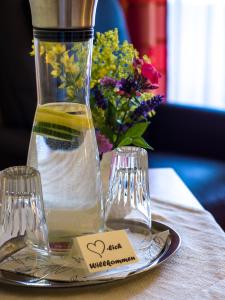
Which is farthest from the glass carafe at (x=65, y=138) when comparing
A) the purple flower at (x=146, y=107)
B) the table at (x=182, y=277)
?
the purple flower at (x=146, y=107)

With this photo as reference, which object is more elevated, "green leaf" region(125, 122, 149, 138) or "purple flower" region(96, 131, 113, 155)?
"green leaf" region(125, 122, 149, 138)

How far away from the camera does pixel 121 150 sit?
95 centimetres

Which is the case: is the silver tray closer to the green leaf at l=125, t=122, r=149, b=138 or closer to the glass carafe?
the glass carafe

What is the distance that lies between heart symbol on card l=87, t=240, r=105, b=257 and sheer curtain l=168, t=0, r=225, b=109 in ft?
5.73

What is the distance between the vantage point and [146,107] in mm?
1090

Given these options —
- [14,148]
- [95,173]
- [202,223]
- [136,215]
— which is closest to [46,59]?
[95,173]

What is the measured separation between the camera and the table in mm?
805

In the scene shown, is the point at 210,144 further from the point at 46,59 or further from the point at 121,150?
the point at 46,59

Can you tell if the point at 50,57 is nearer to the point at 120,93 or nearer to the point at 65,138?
the point at 65,138

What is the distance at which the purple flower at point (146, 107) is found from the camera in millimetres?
1082

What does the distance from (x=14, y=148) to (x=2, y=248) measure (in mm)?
901

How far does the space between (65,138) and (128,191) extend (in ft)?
0.51

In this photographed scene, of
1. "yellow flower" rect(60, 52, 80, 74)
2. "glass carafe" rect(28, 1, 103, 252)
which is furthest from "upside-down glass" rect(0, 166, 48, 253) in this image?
"yellow flower" rect(60, 52, 80, 74)

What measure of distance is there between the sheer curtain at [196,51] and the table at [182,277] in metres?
1.54
